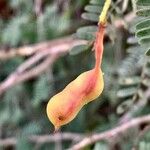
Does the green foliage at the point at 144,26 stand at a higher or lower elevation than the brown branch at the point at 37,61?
higher

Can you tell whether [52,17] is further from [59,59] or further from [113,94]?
[113,94]

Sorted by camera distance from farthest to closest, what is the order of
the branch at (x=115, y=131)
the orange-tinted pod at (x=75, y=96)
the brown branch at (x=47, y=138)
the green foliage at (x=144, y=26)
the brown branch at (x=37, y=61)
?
→ the brown branch at (x=37, y=61)
the brown branch at (x=47, y=138)
the branch at (x=115, y=131)
the green foliage at (x=144, y=26)
the orange-tinted pod at (x=75, y=96)

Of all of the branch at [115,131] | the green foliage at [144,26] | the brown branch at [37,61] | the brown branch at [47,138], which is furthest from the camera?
the brown branch at [37,61]

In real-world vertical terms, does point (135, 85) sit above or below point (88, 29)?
below

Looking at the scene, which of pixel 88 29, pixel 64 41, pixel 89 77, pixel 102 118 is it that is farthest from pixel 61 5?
pixel 89 77

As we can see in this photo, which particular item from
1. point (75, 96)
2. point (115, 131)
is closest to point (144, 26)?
point (75, 96)

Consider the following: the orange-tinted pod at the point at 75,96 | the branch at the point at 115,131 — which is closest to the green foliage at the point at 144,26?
Result: the orange-tinted pod at the point at 75,96

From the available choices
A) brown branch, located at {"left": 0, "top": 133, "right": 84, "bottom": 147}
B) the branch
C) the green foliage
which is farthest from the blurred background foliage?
the green foliage

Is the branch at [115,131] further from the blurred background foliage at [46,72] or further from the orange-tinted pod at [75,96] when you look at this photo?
the orange-tinted pod at [75,96]
